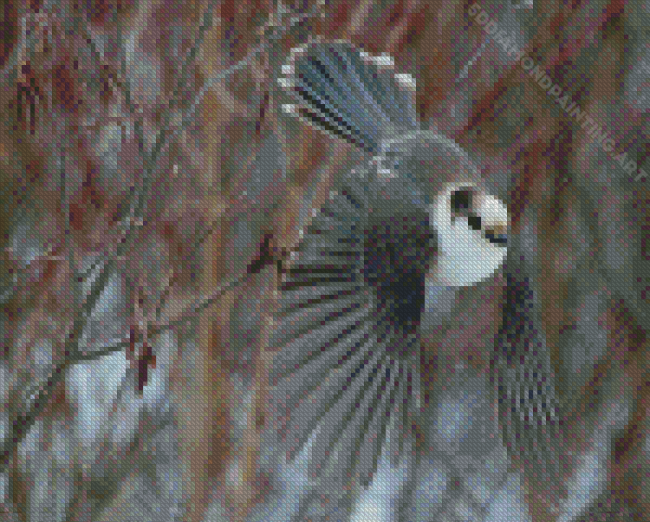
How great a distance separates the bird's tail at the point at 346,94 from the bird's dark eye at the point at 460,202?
0.08 metres

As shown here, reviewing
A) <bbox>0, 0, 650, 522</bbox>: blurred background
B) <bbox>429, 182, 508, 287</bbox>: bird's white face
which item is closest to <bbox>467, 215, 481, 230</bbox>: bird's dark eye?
<bbox>429, 182, 508, 287</bbox>: bird's white face

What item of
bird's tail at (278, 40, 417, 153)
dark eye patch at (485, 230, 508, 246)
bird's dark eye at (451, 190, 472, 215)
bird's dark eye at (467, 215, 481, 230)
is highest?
bird's tail at (278, 40, 417, 153)

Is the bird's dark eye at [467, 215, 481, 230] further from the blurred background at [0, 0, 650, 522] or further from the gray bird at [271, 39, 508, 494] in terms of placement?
the blurred background at [0, 0, 650, 522]

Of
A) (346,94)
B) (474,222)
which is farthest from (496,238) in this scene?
(346,94)

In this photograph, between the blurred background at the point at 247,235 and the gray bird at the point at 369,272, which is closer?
the gray bird at the point at 369,272

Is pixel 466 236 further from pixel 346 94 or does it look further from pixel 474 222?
pixel 346 94

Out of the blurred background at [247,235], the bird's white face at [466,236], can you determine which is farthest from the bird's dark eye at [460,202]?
the blurred background at [247,235]

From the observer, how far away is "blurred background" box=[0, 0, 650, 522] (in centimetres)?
58

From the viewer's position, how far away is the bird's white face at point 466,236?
50 cm

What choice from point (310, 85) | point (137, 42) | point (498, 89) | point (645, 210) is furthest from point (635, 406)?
point (137, 42)

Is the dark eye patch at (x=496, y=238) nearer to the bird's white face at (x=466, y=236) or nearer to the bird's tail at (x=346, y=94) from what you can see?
the bird's white face at (x=466, y=236)

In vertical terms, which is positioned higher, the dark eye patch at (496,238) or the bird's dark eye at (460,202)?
the bird's dark eye at (460,202)

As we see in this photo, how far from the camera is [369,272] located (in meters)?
0.48

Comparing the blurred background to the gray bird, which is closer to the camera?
the gray bird
